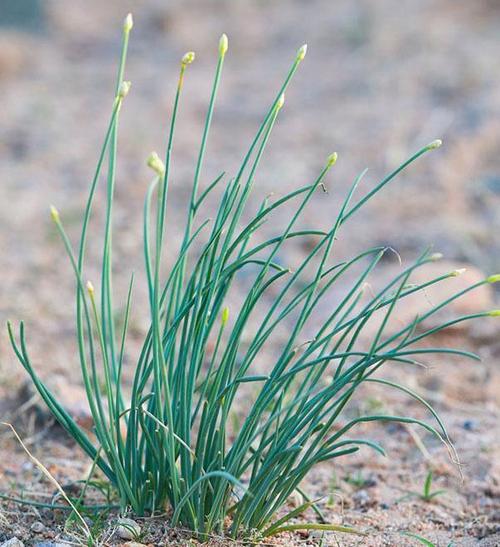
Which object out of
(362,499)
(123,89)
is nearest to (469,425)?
(362,499)

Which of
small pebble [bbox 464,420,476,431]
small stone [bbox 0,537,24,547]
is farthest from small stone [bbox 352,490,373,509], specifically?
small stone [bbox 0,537,24,547]

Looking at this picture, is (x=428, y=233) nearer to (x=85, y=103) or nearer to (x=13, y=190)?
(x=13, y=190)

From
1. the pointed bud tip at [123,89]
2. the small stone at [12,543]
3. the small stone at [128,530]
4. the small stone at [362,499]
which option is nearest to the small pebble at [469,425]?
the small stone at [362,499]

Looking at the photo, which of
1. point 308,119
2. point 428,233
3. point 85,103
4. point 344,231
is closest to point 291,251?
point 344,231

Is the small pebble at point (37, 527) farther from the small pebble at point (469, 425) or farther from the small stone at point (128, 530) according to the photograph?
the small pebble at point (469, 425)

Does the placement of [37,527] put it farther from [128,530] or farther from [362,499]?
[362,499]

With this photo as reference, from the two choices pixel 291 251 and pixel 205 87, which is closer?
pixel 291 251

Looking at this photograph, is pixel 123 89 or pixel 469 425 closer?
pixel 123 89
